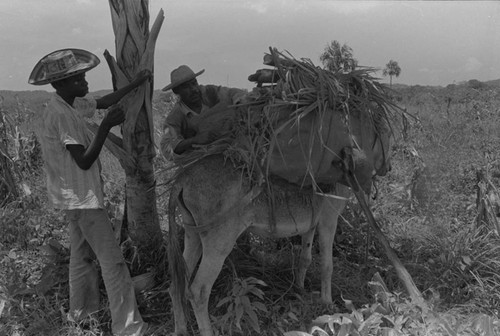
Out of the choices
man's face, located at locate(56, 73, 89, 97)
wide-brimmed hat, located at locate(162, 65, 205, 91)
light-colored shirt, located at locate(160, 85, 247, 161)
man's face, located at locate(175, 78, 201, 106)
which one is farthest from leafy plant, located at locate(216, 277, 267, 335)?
man's face, located at locate(56, 73, 89, 97)

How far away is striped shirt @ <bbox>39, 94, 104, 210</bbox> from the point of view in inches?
113

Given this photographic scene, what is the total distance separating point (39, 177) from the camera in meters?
6.18

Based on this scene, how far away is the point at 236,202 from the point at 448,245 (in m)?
2.27

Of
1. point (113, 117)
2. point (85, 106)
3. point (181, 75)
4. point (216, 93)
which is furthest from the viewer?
point (216, 93)

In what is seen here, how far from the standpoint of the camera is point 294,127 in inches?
117

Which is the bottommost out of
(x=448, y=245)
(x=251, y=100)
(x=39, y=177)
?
(x=448, y=245)

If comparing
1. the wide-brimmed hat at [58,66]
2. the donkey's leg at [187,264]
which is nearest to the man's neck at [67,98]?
the wide-brimmed hat at [58,66]

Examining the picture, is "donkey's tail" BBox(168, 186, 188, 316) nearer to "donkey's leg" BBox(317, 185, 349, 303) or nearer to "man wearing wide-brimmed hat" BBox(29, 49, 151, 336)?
"man wearing wide-brimmed hat" BBox(29, 49, 151, 336)

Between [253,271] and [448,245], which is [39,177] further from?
[448,245]

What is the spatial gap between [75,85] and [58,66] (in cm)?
16

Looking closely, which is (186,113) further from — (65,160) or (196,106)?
(65,160)

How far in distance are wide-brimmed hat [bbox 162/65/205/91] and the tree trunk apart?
268 mm

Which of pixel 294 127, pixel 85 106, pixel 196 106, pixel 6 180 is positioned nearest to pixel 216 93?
pixel 196 106

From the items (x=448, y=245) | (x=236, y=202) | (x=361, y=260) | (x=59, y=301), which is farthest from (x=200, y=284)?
(x=448, y=245)
